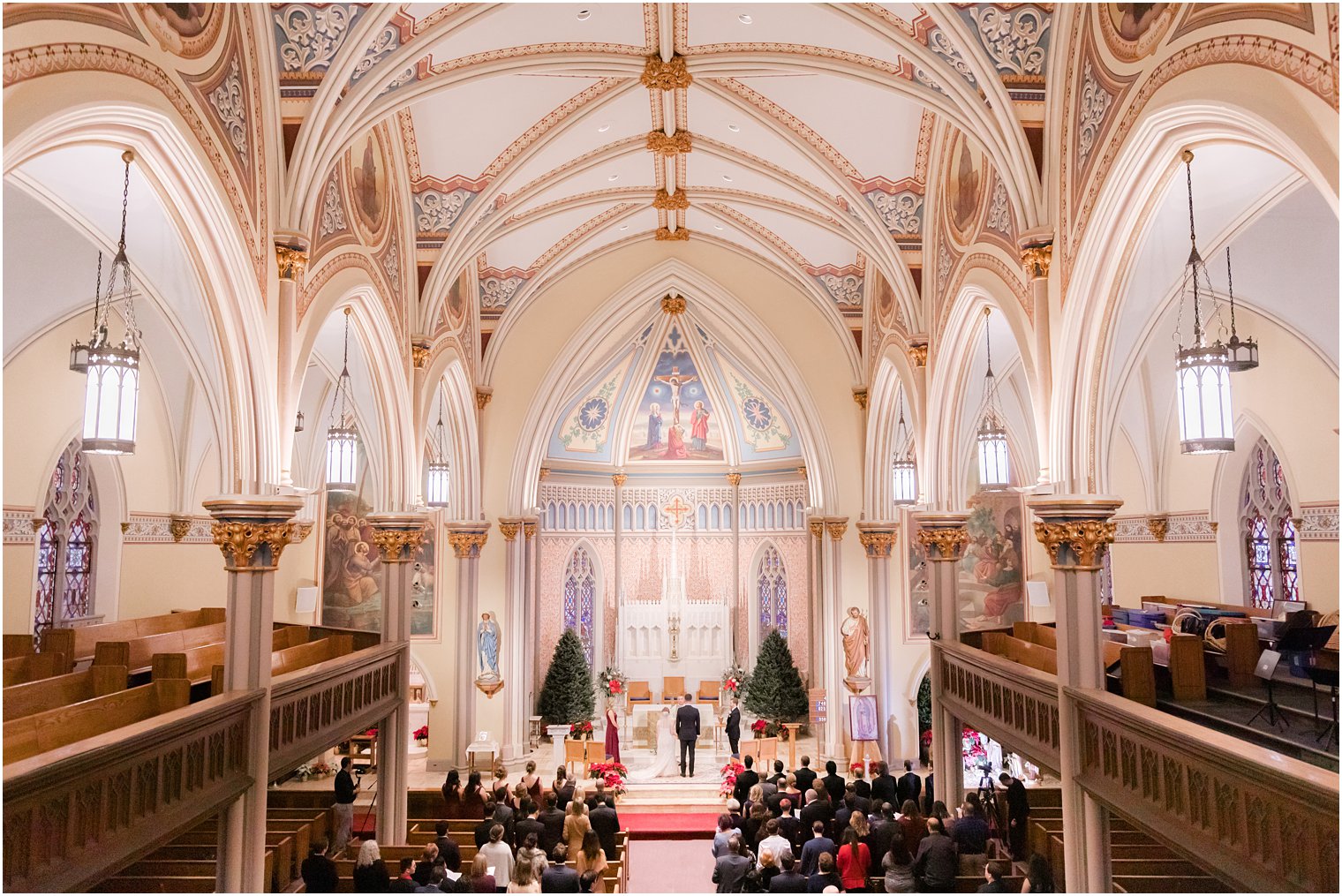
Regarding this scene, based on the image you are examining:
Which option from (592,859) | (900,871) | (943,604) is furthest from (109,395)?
(943,604)

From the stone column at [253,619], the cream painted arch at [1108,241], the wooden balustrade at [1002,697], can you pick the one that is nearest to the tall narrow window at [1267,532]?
the wooden balustrade at [1002,697]

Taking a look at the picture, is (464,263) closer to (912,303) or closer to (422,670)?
(912,303)

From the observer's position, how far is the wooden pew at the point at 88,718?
6.73 m

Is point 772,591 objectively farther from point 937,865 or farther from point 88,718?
point 88,718

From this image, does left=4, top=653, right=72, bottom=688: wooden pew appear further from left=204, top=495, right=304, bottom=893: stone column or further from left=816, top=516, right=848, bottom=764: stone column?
left=816, top=516, right=848, bottom=764: stone column

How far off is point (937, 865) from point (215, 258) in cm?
914

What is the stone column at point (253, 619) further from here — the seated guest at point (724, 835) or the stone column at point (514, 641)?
the stone column at point (514, 641)

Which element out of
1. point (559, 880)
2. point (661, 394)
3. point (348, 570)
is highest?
point (661, 394)

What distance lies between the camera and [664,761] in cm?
1877

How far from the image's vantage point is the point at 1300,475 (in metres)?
14.3

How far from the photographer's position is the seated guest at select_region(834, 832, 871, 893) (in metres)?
9.95

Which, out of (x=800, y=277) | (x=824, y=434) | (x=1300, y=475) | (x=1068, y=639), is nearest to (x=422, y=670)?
(x=824, y=434)

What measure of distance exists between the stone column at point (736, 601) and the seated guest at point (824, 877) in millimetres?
14933

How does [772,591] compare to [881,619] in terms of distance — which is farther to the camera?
[772,591]
